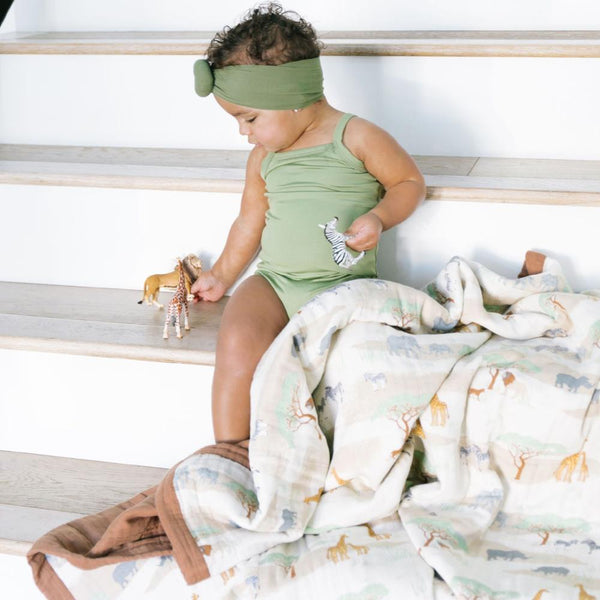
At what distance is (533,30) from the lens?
1.88m

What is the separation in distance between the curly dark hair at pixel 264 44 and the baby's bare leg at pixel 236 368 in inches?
15.1

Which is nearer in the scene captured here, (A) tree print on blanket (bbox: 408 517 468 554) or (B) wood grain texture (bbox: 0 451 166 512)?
(A) tree print on blanket (bbox: 408 517 468 554)

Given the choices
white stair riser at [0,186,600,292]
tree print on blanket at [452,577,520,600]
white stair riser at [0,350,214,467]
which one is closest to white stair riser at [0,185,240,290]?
white stair riser at [0,186,600,292]

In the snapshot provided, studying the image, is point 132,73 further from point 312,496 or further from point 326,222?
point 312,496

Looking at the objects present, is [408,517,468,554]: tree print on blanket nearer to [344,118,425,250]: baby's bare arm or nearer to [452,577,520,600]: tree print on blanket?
[452,577,520,600]: tree print on blanket

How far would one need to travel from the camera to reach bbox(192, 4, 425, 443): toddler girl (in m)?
1.32

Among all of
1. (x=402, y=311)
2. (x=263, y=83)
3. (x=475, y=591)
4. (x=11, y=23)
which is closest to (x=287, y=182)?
(x=263, y=83)

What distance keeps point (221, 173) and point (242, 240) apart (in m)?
0.14

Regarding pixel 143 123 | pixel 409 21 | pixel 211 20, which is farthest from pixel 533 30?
pixel 143 123

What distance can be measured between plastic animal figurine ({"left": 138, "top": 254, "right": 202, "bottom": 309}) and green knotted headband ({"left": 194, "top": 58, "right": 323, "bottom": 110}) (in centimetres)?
31

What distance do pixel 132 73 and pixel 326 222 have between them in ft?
1.93

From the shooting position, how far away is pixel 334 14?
1964mm

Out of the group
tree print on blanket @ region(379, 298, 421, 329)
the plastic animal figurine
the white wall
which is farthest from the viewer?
the white wall

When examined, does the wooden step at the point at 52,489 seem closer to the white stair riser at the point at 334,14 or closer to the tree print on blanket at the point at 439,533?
the tree print on blanket at the point at 439,533
